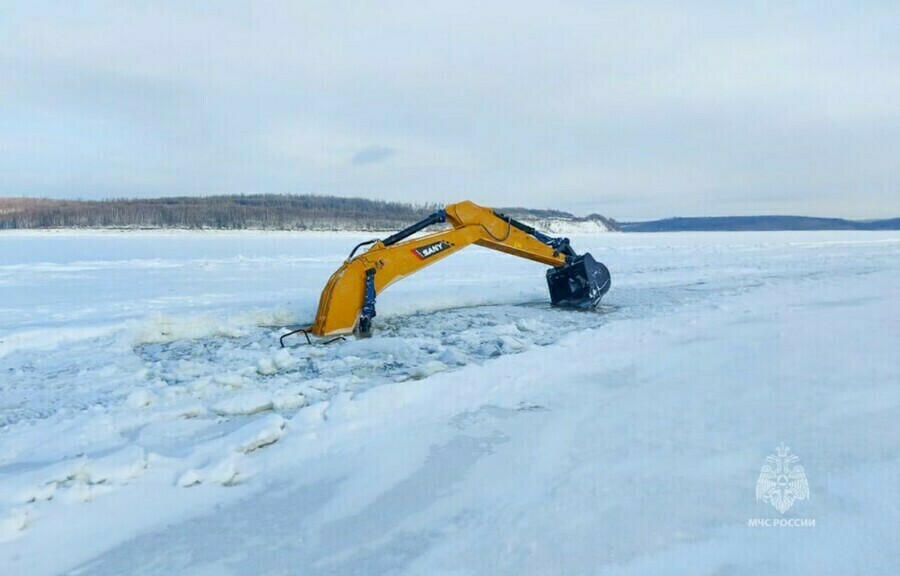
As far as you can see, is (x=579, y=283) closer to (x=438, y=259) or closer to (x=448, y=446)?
(x=438, y=259)

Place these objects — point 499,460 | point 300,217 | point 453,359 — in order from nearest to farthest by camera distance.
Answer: point 499,460
point 453,359
point 300,217

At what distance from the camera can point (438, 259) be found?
27.4 ft

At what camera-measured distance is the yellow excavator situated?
7523 millimetres

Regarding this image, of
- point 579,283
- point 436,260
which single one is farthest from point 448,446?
point 579,283

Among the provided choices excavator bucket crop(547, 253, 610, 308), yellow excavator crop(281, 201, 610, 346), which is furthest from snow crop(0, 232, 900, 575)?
excavator bucket crop(547, 253, 610, 308)

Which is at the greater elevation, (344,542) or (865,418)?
(865,418)

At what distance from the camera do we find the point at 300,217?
3312 inches

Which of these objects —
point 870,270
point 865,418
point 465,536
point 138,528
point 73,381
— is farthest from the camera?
point 870,270

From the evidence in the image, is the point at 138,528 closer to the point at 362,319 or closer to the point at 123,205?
the point at 362,319

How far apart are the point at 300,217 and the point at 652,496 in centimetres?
8513

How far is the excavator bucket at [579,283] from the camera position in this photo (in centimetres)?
977

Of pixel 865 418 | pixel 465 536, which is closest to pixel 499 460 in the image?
pixel 465 536

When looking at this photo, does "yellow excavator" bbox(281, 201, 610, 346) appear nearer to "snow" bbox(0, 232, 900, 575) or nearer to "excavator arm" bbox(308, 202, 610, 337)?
"excavator arm" bbox(308, 202, 610, 337)

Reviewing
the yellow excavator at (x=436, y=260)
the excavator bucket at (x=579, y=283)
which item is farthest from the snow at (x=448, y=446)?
the excavator bucket at (x=579, y=283)
